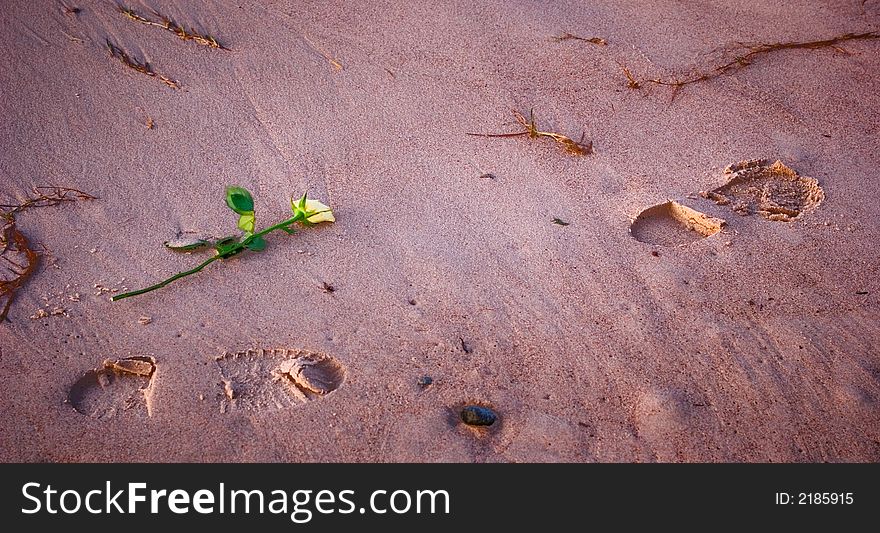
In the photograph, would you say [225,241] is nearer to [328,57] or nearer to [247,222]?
[247,222]

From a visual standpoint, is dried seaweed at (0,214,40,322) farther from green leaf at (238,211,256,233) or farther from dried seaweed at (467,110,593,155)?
dried seaweed at (467,110,593,155)

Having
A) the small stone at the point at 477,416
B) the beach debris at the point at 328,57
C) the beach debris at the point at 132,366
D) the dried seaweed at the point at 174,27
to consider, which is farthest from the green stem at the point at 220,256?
the dried seaweed at the point at 174,27

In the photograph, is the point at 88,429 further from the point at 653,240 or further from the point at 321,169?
the point at 653,240

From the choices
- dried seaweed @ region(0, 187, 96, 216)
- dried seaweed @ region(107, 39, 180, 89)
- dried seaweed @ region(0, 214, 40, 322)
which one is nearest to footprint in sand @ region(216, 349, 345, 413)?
dried seaweed @ region(0, 214, 40, 322)

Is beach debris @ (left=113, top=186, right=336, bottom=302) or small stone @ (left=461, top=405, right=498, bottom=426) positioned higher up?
beach debris @ (left=113, top=186, right=336, bottom=302)

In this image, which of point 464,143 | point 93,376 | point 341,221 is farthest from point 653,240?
point 93,376

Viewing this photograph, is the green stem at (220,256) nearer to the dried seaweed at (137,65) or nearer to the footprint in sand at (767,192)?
the dried seaweed at (137,65)

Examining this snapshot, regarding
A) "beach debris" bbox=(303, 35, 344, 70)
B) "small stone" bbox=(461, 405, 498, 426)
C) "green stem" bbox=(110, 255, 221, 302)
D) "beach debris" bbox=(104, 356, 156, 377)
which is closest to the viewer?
"small stone" bbox=(461, 405, 498, 426)
